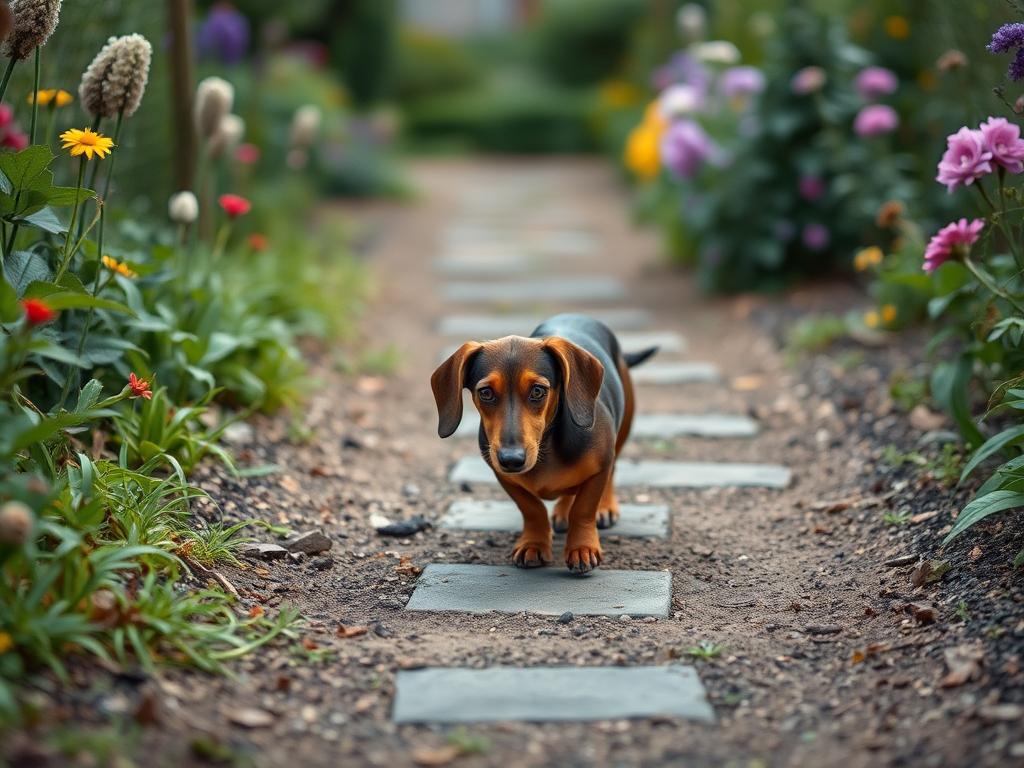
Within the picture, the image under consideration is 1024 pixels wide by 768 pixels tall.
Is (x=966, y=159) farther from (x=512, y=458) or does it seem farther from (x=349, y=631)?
(x=349, y=631)

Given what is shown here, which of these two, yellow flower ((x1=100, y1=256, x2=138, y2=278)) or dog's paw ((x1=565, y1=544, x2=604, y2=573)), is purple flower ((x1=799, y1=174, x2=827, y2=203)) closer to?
dog's paw ((x1=565, y1=544, x2=604, y2=573))

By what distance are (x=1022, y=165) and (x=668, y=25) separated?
921cm

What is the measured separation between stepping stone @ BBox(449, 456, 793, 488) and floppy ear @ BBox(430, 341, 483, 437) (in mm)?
1201

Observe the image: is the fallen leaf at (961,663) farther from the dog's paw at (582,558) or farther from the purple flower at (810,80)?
the purple flower at (810,80)

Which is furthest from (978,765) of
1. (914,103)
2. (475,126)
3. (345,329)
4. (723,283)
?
(475,126)

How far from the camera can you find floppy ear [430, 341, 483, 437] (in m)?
3.61

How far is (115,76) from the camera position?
11.8 ft

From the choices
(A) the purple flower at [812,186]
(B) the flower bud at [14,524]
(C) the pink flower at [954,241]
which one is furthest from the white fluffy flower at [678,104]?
(B) the flower bud at [14,524]

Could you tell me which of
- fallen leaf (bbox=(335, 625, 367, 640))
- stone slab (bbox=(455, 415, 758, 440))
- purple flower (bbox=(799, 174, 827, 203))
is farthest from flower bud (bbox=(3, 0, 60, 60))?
purple flower (bbox=(799, 174, 827, 203))

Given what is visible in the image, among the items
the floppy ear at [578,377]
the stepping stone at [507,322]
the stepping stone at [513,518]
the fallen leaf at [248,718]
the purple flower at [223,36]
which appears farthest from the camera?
the purple flower at [223,36]

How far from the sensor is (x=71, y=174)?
16.7ft

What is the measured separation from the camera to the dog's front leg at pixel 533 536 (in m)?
3.82

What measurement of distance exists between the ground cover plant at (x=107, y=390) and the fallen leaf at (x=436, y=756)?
64 cm

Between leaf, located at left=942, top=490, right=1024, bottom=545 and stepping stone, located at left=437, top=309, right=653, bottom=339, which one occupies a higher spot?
leaf, located at left=942, top=490, right=1024, bottom=545
